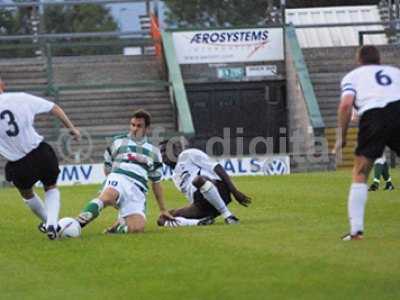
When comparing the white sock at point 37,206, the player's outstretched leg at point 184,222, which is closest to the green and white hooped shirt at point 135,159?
the player's outstretched leg at point 184,222

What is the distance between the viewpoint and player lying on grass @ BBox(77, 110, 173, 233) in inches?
609

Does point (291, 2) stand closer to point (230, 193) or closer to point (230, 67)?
point (230, 67)

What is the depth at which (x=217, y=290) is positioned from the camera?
9.83 m

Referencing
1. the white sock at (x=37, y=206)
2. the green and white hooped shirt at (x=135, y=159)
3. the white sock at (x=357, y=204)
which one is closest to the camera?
the white sock at (x=357, y=204)

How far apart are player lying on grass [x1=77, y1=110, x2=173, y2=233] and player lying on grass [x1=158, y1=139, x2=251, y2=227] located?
91 cm

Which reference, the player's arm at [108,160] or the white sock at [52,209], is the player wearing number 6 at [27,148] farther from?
the player's arm at [108,160]

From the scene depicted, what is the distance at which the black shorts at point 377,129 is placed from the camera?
12961 millimetres

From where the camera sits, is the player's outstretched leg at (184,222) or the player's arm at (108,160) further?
the player's outstretched leg at (184,222)

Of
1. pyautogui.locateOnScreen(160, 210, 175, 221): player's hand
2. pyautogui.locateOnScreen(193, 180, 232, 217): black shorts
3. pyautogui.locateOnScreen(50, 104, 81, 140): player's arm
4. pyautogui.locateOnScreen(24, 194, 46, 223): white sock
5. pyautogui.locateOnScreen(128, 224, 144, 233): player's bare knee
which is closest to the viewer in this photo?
pyautogui.locateOnScreen(50, 104, 81, 140): player's arm

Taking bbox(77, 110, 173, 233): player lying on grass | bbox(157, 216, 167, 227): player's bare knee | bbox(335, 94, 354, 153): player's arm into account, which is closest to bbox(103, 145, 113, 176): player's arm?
bbox(77, 110, 173, 233): player lying on grass

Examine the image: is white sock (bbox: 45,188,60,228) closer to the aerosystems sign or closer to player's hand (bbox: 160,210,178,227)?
player's hand (bbox: 160,210,178,227)

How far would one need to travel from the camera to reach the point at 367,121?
13.0 metres

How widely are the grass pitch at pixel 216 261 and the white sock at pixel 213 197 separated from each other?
40 cm

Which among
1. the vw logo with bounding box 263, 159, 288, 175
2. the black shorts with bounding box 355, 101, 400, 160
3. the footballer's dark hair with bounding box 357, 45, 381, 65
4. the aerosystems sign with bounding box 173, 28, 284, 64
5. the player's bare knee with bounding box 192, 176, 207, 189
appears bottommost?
the vw logo with bounding box 263, 159, 288, 175
